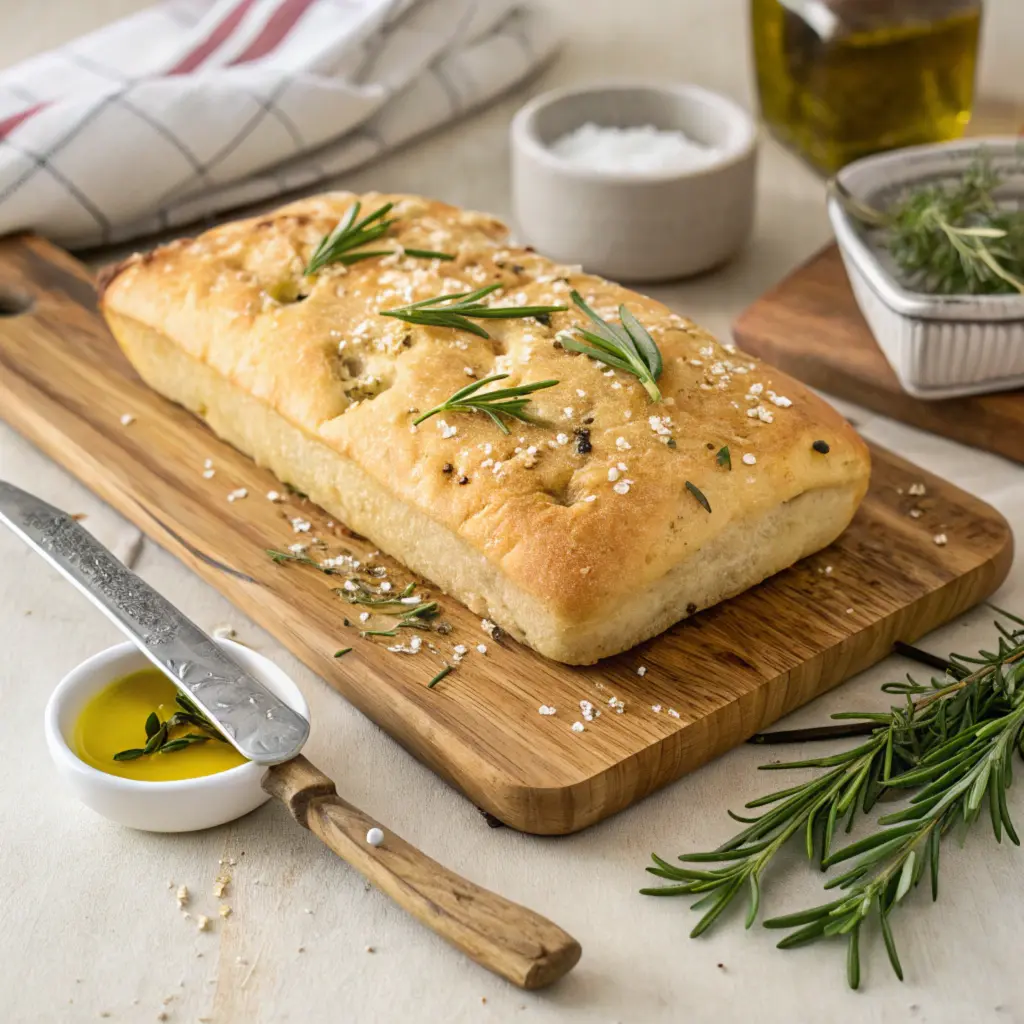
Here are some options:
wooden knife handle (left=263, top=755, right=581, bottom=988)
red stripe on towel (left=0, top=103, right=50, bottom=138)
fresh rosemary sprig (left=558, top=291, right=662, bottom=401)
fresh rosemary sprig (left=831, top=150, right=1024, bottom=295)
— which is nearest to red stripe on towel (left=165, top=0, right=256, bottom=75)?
red stripe on towel (left=0, top=103, right=50, bottom=138)

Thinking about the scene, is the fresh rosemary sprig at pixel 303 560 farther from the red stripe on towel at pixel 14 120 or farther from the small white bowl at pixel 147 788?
the red stripe on towel at pixel 14 120

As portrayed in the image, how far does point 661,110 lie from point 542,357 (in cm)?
149

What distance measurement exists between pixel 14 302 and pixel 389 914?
1889 millimetres

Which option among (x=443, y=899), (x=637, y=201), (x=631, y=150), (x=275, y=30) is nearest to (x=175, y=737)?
(x=443, y=899)

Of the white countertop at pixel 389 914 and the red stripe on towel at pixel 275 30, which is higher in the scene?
the red stripe on towel at pixel 275 30

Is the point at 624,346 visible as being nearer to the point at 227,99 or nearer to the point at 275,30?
the point at 227,99

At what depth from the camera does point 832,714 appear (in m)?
2.02

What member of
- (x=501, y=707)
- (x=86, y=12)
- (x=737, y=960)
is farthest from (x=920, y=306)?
(x=86, y=12)

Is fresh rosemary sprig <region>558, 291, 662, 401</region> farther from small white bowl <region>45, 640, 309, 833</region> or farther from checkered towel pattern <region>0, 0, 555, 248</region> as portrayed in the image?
checkered towel pattern <region>0, 0, 555, 248</region>

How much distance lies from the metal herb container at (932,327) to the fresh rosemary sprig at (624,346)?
580 mm

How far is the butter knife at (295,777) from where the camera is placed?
1.61 meters

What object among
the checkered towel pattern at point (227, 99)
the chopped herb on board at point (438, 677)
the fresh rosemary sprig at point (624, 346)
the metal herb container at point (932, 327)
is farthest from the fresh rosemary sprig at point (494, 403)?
the checkered towel pattern at point (227, 99)

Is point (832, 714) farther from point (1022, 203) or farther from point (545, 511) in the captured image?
point (1022, 203)

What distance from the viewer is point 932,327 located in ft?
8.37
